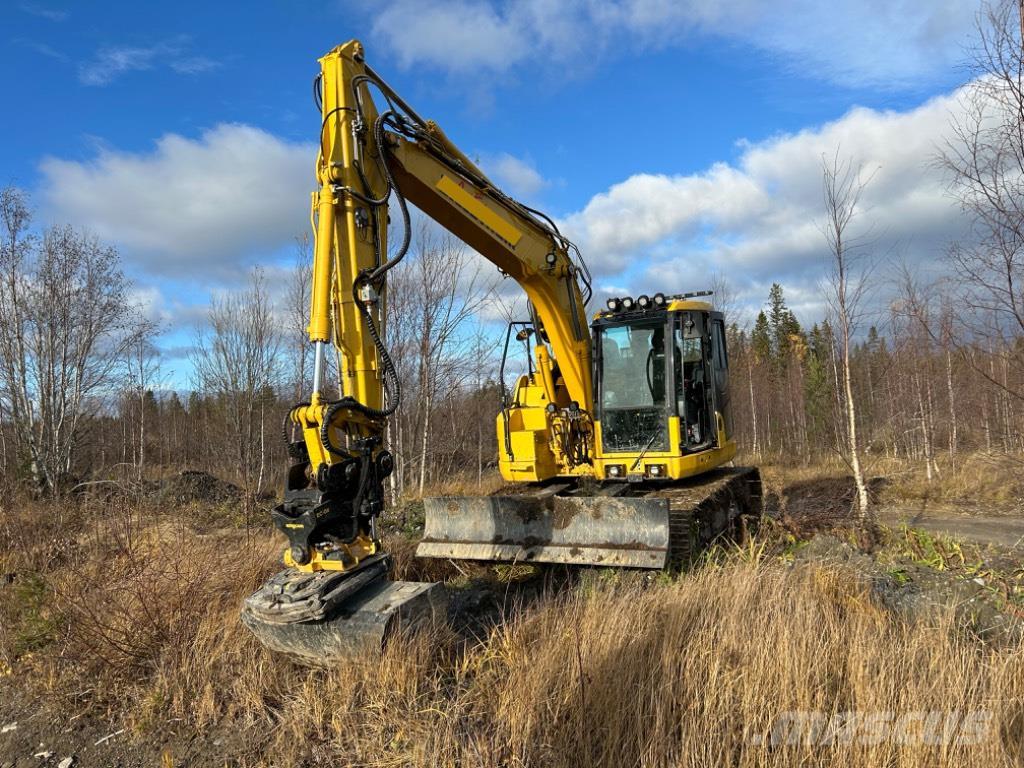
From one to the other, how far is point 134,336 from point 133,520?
12.0 m

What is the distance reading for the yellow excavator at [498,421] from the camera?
4.41 m

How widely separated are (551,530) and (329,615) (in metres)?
2.90

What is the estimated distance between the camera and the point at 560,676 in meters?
3.56

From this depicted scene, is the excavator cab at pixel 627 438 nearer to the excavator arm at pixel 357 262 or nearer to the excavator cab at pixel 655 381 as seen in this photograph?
the excavator cab at pixel 655 381

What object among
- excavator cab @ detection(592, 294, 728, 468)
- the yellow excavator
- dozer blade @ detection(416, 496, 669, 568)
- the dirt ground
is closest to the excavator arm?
the yellow excavator

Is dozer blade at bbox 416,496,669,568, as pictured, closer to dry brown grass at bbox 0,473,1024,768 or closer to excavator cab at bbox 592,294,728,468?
dry brown grass at bbox 0,473,1024,768

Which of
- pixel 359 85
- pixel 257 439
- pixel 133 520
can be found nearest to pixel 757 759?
pixel 359 85

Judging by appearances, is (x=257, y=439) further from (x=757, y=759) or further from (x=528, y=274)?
(x=757, y=759)

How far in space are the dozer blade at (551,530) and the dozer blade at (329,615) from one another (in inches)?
86.0

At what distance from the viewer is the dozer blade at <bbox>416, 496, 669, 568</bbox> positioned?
6062mm

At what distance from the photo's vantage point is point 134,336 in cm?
1653

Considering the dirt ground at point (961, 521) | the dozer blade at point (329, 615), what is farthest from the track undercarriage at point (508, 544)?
the dirt ground at point (961, 521)

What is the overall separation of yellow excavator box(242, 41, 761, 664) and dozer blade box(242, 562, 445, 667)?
0.5 inches

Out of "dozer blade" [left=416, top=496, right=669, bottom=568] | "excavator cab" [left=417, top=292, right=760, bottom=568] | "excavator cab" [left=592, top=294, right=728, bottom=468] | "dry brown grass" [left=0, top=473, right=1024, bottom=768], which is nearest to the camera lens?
"dry brown grass" [left=0, top=473, right=1024, bottom=768]
